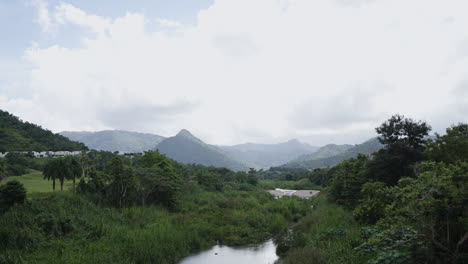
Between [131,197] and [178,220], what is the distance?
6934mm

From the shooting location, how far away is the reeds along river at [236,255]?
68.8 feet

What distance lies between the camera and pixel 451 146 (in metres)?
21.3

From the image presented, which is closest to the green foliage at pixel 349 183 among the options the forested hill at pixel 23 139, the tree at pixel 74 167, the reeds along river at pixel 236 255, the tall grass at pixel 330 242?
the tall grass at pixel 330 242

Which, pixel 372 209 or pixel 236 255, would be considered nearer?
pixel 372 209

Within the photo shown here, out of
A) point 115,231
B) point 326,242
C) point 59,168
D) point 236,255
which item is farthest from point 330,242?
point 59,168

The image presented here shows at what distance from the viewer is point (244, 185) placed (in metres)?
58.7

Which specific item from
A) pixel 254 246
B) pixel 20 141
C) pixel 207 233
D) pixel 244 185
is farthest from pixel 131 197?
pixel 20 141

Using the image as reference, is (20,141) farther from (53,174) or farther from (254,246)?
(254,246)

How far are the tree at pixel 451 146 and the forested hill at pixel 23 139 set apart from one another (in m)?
87.2

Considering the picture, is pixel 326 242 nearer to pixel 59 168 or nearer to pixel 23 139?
pixel 59 168

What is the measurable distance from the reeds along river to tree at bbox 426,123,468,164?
15087 millimetres

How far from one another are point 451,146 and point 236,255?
60.6 feet

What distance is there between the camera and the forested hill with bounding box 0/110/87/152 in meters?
75.6

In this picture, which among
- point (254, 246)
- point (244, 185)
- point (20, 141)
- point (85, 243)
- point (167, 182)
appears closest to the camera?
point (85, 243)
